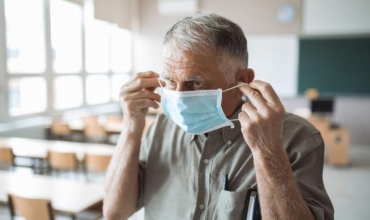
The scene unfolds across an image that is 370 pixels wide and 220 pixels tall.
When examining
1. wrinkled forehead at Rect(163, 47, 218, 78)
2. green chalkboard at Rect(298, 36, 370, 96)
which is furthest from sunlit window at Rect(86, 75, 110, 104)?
green chalkboard at Rect(298, 36, 370, 96)

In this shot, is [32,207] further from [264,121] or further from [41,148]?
[41,148]

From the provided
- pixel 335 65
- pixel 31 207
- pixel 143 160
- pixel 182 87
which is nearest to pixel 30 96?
pixel 31 207

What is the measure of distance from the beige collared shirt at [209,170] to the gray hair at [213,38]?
0.70 ft

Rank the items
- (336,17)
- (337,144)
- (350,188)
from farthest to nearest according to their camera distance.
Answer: (336,17)
(337,144)
(350,188)

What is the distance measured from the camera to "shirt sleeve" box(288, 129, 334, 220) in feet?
3.43

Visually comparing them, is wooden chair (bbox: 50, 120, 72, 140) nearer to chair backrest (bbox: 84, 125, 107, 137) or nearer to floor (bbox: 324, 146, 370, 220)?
chair backrest (bbox: 84, 125, 107, 137)

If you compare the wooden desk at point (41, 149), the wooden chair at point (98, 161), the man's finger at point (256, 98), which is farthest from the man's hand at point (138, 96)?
the wooden desk at point (41, 149)

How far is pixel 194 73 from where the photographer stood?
3.65 ft

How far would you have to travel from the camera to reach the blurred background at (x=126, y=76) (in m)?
1.99

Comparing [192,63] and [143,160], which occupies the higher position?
[192,63]

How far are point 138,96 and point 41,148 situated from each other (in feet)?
10.2

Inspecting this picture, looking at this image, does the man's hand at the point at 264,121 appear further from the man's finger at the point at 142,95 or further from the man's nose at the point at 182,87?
the man's finger at the point at 142,95

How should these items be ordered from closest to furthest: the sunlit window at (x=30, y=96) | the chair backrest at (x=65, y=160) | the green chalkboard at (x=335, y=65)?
1. the sunlit window at (x=30, y=96)
2. the chair backrest at (x=65, y=160)
3. the green chalkboard at (x=335, y=65)

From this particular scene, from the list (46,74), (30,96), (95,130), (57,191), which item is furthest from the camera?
(95,130)
